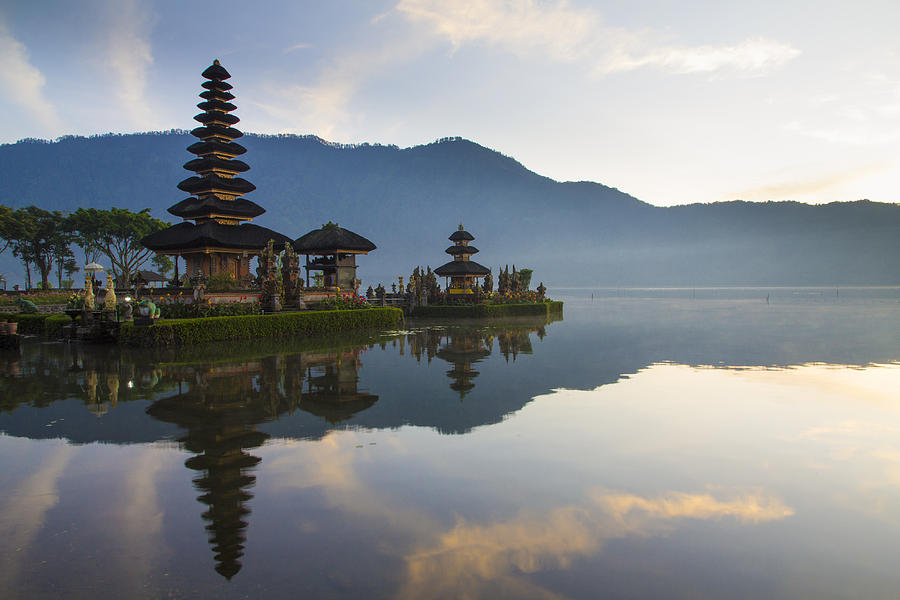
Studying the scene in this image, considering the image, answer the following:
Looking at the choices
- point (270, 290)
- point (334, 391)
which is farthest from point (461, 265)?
point (334, 391)

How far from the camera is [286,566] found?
533cm

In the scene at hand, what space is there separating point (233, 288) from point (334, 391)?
78.9 feet

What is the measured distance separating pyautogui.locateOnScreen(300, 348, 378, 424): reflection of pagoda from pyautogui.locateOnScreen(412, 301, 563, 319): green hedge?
84.2ft

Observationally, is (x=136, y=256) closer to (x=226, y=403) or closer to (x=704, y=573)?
(x=226, y=403)

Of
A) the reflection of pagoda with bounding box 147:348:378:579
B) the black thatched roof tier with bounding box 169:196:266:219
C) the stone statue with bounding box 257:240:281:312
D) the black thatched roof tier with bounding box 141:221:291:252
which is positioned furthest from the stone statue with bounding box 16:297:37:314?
the reflection of pagoda with bounding box 147:348:378:579

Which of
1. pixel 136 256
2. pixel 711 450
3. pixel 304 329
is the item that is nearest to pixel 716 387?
pixel 711 450

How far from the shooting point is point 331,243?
4734 centimetres

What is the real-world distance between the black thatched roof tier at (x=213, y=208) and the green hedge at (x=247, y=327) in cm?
1356

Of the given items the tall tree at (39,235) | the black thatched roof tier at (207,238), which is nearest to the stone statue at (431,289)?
the black thatched roof tier at (207,238)

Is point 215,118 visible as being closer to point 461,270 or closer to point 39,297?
point 39,297

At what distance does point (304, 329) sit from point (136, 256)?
5471cm

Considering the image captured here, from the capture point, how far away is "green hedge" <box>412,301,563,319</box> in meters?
45.3

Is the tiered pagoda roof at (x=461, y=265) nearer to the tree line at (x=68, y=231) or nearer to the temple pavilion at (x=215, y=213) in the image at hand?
the temple pavilion at (x=215, y=213)

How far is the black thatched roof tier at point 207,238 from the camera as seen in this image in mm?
39062
